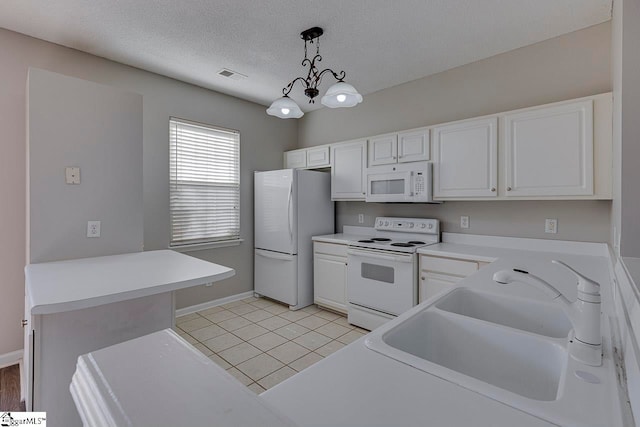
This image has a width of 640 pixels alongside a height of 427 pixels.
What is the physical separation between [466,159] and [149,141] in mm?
3257

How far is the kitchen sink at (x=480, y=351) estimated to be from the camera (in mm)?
874

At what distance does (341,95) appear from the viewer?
221cm

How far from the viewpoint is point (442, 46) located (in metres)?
2.73

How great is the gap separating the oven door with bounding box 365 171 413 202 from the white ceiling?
1.14 meters

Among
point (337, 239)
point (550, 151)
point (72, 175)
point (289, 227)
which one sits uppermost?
point (550, 151)

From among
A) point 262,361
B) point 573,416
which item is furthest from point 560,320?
point 262,361

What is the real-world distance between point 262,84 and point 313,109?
1153 mm

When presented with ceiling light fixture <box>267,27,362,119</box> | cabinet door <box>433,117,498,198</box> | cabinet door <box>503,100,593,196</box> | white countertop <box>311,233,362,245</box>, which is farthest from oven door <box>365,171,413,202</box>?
ceiling light fixture <box>267,27,362,119</box>

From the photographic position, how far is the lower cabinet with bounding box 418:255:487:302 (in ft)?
8.30

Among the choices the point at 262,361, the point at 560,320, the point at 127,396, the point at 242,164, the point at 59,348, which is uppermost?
the point at 242,164

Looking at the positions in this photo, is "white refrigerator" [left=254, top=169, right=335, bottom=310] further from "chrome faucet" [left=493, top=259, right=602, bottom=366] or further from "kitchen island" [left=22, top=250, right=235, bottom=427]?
"chrome faucet" [left=493, top=259, right=602, bottom=366]

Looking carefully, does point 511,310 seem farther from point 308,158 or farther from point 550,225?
point 308,158

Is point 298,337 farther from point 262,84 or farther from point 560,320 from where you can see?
point 262,84

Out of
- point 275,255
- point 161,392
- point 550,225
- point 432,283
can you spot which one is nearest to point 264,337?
point 275,255
